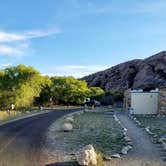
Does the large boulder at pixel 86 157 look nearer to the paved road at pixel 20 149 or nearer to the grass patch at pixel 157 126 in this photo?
the paved road at pixel 20 149

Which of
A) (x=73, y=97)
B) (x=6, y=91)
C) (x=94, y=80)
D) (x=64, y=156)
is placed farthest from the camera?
(x=94, y=80)

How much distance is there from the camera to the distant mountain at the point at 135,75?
103m

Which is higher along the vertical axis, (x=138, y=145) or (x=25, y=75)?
(x=25, y=75)

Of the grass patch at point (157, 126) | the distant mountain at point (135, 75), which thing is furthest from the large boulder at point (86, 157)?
the distant mountain at point (135, 75)

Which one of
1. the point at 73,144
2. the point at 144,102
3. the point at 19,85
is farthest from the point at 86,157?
the point at 19,85

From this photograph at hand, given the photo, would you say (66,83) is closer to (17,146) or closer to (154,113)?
(154,113)

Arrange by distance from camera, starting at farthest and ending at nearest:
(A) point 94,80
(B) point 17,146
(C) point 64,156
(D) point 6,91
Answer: (A) point 94,80
(D) point 6,91
(B) point 17,146
(C) point 64,156

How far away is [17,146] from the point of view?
58.5 ft

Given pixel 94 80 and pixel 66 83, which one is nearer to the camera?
pixel 66 83

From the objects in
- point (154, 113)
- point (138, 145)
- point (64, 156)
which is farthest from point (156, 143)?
point (154, 113)

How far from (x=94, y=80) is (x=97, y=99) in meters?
39.4

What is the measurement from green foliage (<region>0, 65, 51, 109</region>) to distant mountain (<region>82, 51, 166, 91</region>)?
38.6 metres

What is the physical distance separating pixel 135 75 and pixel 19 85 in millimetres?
55594

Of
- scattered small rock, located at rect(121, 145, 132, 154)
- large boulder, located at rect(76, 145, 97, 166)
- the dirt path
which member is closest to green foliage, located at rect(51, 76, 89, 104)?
the dirt path
